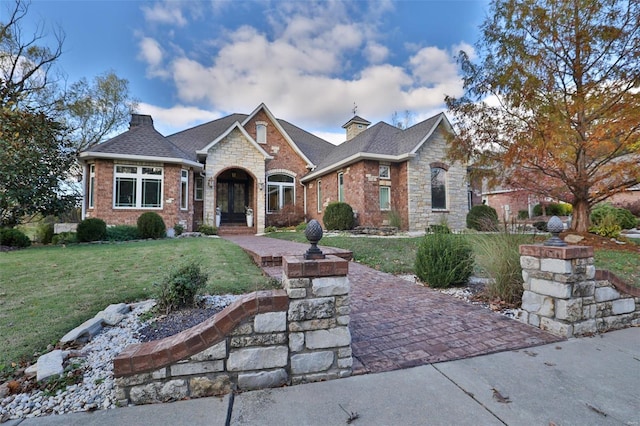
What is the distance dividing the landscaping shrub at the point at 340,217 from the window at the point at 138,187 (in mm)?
7203

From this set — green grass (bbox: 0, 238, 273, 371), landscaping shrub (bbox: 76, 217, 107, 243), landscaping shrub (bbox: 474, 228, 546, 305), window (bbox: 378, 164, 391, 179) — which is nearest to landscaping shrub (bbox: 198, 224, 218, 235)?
landscaping shrub (bbox: 76, 217, 107, 243)

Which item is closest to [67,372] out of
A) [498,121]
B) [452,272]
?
[452,272]

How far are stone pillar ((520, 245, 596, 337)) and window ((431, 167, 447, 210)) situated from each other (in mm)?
10890

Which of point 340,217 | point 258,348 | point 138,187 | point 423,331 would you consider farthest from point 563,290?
point 138,187

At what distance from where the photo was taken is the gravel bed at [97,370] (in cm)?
189

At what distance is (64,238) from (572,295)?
13.5 meters

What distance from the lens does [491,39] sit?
7863mm

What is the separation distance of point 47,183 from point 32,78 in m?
9.17

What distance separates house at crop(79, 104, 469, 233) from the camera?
39.9ft

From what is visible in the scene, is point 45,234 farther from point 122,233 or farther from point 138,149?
point 138,149

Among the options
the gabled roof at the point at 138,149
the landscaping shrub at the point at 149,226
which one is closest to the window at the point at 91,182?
the gabled roof at the point at 138,149

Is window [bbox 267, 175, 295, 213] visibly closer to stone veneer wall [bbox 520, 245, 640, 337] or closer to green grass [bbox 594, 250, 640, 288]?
green grass [bbox 594, 250, 640, 288]

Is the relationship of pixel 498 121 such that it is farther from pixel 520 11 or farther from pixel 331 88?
pixel 331 88

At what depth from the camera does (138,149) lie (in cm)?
1226
